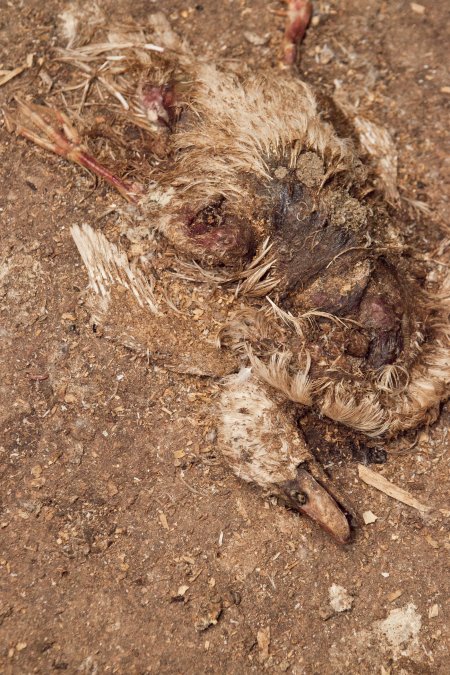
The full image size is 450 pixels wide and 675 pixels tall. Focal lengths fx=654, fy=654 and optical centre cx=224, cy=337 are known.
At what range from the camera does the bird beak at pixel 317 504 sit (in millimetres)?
2699

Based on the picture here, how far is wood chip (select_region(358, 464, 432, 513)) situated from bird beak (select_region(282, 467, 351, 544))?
0.27m

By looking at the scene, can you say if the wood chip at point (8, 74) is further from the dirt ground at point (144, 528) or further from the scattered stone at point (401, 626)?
the scattered stone at point (401, 626)

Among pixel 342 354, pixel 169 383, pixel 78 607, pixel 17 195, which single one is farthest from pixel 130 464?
pixel 17 195

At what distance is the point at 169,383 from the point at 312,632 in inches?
47.4

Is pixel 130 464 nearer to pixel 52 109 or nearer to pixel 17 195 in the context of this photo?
pixel 17 195

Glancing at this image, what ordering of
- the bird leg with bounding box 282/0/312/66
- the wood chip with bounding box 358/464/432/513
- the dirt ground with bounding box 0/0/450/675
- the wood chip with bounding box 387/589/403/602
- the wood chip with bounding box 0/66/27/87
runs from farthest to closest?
the bird leg with bounding box 282/0/312/66
the wood chip with bounding box 0/66/27/87
the wood chip with bounding box 358/464/432/513
the wood chip with bounding box 387/589/403/602
the dirt ground with bounding box 0/0/450/675

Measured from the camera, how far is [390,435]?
290cm

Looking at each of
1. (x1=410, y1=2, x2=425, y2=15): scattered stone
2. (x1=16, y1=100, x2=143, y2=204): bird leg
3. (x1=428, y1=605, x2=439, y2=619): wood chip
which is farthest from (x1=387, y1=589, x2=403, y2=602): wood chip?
(x1=410, y1=2, x2=425, y2=15): scattered stone

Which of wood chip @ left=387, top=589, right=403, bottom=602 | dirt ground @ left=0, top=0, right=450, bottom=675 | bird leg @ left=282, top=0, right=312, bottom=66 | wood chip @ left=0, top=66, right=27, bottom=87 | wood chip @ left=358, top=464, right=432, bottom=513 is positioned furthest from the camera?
bird leg @ left=282, top=0, right=312, bottom=66

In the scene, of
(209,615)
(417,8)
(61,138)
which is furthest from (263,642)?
(417,8)

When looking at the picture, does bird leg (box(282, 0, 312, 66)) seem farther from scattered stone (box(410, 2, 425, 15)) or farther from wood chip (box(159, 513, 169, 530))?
wood chip (box(159, 513, 169, 530))

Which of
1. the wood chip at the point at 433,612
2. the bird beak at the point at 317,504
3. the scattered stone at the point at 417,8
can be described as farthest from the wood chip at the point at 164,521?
the scattered stone at the point at 417,8

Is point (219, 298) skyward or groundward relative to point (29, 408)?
skyward

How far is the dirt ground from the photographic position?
8.68 ft
